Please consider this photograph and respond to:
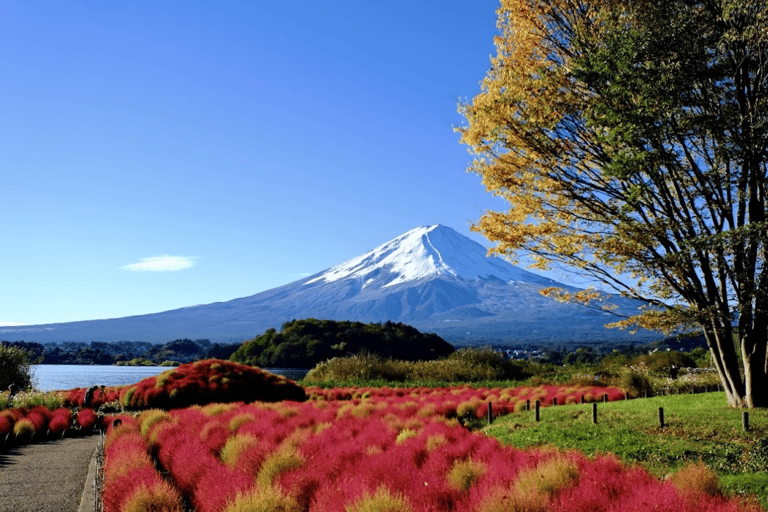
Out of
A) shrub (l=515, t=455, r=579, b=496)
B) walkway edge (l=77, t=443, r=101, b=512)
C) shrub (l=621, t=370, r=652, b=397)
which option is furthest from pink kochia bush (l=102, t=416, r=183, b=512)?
shrub (l=621, t=370, r=652, b=397)

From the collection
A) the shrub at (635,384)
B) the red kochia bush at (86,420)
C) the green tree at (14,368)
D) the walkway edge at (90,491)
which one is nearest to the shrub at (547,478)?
the walkway edge at (90,491)

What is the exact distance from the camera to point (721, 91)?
39.1ft

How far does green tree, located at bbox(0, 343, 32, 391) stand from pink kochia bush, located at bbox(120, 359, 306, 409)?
27.9 feet

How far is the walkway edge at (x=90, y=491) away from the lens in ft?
20.7

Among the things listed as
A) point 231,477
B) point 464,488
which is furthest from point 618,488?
point 231,477

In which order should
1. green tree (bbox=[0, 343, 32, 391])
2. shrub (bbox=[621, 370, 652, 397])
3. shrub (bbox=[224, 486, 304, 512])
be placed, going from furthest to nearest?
green tree (bbox=[0, 343, 32, 391]), shrub (bbox=[621, 370, 652, 397]), shrub (bbox=[224, 486, 304, 512])

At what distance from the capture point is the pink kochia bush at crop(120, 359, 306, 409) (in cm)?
1612

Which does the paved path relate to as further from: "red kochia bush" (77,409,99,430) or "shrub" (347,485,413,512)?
"shrub" (347,485,413,512)

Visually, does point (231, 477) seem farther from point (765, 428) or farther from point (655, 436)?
point (765, 428)

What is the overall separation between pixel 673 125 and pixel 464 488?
867 centimetres

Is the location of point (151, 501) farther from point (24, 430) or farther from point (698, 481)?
point (24, 430)

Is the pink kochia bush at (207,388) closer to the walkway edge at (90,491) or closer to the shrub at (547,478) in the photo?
the walkway edge at (90,491)

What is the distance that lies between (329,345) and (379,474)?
44252 mm

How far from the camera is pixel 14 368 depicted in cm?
2219
